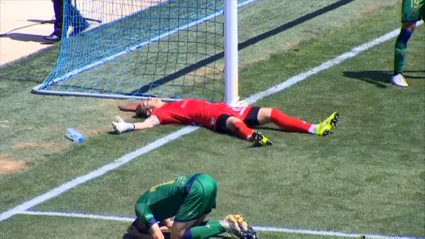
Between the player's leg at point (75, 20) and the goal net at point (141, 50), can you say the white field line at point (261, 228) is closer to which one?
the goal net at point (141, 50)

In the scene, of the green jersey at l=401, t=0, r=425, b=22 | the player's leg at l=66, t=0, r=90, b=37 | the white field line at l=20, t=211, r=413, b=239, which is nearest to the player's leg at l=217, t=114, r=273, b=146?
the white field line at l=20, t=211, r=413, b=239

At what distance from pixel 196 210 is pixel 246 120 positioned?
293cm

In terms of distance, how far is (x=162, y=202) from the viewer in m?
7.51

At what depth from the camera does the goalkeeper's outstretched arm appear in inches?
399

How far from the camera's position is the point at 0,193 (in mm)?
8859

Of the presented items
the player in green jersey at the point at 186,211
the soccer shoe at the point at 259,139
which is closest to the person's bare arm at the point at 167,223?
the player in green jersey at the point at 186,211

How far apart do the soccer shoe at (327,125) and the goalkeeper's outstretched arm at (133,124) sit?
1.79 meters

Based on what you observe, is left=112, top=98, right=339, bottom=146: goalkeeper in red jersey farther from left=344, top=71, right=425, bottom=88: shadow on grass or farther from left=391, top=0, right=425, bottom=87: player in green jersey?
left=344, top=71, right=425, bottom=88: shadow on grass

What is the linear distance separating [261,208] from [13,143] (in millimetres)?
3115

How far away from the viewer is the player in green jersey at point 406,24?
11352 mm

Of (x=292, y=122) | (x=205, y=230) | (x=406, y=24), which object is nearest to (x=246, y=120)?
(x=292, y=122)

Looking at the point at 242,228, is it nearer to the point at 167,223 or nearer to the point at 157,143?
the point at 167,223

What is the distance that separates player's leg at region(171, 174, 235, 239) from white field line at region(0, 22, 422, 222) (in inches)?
70.1

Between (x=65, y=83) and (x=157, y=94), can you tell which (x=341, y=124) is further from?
(x=65, y=83)
